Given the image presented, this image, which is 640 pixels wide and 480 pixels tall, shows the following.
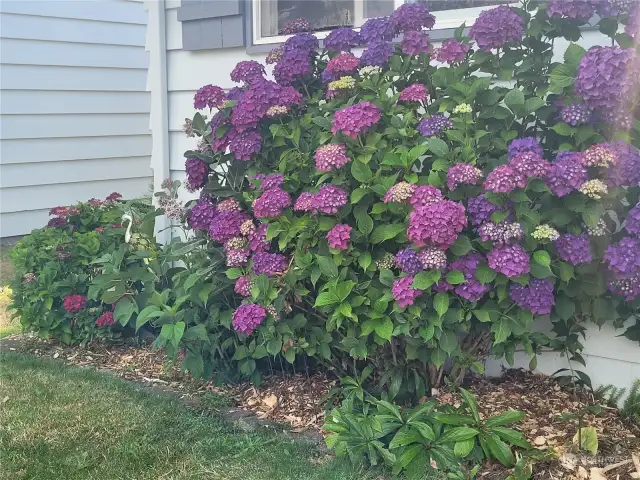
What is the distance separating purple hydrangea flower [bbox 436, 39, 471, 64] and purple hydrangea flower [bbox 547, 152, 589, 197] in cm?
67

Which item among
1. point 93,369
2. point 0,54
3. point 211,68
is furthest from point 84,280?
point 0,54

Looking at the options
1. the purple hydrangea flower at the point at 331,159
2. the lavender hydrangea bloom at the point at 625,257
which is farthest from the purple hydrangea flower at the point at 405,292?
the lavender hydrangea bloom at the point at 625,257

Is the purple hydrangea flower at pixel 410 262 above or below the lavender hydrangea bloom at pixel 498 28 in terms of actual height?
below

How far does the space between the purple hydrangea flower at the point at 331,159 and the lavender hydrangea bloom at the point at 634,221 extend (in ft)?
3.61

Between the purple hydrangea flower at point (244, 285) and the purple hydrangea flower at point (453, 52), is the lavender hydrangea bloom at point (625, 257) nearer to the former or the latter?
the purple hydrangea flower at point (453, 52)

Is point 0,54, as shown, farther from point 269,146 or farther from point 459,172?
point 459,172

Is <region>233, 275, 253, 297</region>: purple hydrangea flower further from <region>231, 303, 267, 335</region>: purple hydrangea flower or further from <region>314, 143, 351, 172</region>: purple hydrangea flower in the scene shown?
<region>314, 143, 351, 172</region>: purple hydrangea flower

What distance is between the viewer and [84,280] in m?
4.22

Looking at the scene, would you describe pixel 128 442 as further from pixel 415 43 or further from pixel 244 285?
pixel 415 43

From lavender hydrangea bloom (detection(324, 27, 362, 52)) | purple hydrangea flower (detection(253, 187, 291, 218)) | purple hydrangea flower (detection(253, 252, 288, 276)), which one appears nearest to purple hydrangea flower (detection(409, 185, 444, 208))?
purple hydrangea flower (detection(253, 187, 291, 218))

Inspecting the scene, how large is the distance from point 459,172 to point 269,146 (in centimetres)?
100

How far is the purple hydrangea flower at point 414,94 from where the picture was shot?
288 cm

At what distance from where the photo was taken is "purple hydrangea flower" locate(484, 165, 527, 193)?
2.46 meters

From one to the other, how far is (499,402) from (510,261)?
2.62ft
